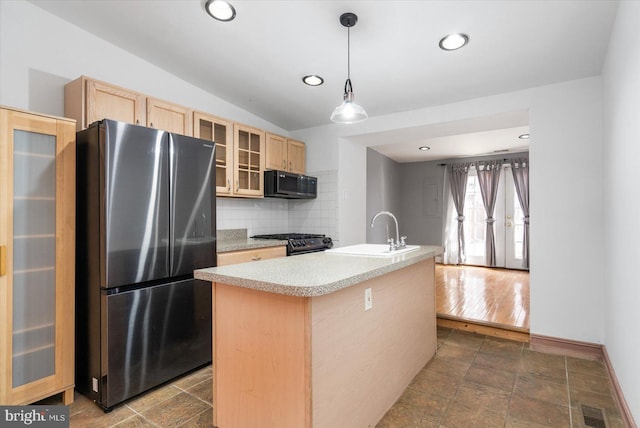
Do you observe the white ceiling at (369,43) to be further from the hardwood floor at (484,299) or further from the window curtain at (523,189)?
the window curtain at (523,189)

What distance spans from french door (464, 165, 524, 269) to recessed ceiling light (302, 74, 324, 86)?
4.84m

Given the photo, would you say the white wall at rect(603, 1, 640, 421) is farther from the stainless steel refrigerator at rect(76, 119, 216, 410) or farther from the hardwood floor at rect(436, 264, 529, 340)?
the stainless steel refrigerator at rect(76, 119, 216, 410)

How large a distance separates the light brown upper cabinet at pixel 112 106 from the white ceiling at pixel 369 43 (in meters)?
0.49

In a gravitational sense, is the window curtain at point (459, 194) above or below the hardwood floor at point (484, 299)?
above

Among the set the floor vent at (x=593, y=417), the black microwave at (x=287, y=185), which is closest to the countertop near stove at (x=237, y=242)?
the black microwave at (x=287, y=185)

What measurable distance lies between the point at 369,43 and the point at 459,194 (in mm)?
5168

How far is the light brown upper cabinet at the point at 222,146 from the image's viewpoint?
317cm

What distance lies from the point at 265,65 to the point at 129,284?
207 cm

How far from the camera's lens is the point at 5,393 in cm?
175

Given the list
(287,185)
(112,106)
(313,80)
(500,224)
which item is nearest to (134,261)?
(112,106)

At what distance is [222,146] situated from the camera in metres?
3.28

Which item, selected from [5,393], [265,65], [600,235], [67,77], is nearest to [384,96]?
[265,65]

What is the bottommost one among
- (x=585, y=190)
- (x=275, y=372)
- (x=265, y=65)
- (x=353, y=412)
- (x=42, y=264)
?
(x=353, y=412)

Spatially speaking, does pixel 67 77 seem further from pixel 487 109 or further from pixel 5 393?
pixel 487 109
